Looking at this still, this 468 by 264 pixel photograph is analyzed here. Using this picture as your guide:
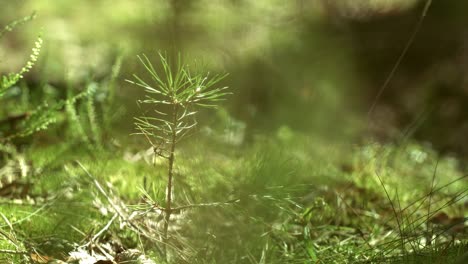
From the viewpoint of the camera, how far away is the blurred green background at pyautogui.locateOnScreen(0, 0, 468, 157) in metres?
3.14

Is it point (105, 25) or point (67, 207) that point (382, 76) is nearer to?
point (105, 25)

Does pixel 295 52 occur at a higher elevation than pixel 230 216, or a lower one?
lower

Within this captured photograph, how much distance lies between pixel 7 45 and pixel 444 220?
13.7 ft

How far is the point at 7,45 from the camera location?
468 centimetres

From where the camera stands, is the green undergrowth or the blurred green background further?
the blurred green background

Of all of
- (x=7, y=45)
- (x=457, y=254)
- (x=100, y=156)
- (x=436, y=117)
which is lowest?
(x=436, y=117)

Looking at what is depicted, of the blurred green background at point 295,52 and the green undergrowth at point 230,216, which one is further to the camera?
Result: the blurred green background at point 295,52

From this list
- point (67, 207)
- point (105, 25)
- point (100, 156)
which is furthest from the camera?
point (105, 25)

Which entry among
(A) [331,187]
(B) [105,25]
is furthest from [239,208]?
(B) [105,25]

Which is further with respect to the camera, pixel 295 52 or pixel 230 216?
pixel 295 52

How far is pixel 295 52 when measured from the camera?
391cm

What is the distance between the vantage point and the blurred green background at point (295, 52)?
3.14 metres

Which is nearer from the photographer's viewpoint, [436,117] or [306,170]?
[306,170]

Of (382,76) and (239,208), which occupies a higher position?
(239,208)
